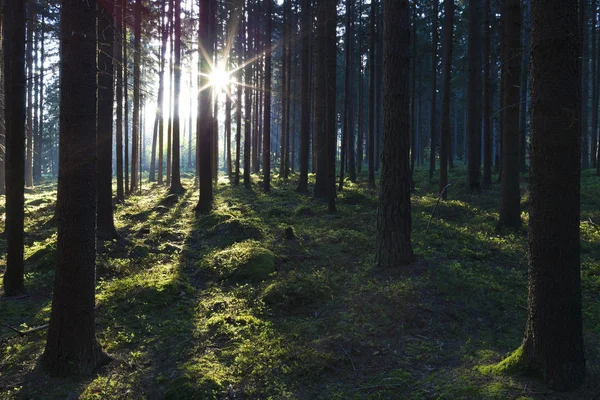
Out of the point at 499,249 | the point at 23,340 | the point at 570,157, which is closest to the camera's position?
the point at 570,157

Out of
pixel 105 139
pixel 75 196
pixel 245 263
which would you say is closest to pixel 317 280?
pixel 245 263

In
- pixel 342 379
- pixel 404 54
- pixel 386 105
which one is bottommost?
pixel 342 379

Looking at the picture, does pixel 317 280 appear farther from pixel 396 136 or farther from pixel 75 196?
pixel 75 196

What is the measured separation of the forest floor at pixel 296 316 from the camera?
478 centimetres

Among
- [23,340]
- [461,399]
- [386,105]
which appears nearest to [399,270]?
[386,105]

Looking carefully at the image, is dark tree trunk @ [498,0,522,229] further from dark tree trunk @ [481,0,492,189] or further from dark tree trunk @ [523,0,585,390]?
dark tree trunk @ [523,0,585,390]

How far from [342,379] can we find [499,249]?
20.5ft

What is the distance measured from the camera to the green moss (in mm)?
4316

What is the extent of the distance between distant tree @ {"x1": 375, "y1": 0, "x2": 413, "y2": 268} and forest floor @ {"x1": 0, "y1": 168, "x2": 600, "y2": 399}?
2.12ft

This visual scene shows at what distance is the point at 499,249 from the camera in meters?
9.59

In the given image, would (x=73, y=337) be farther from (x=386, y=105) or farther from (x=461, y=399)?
(x=386, y=105)

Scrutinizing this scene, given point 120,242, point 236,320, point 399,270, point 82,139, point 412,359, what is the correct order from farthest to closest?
point 120,242
point 399,270
point 236,320
point 412,359
point 82,139

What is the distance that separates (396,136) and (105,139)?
8453mm

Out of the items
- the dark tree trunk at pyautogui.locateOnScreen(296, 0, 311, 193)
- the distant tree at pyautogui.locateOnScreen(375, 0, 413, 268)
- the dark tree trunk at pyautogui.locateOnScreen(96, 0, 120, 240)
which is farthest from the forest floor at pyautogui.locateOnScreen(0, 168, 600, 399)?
the dark tree trunk at pyautogui.locateOnScreen(296, 0, 311, 193)
